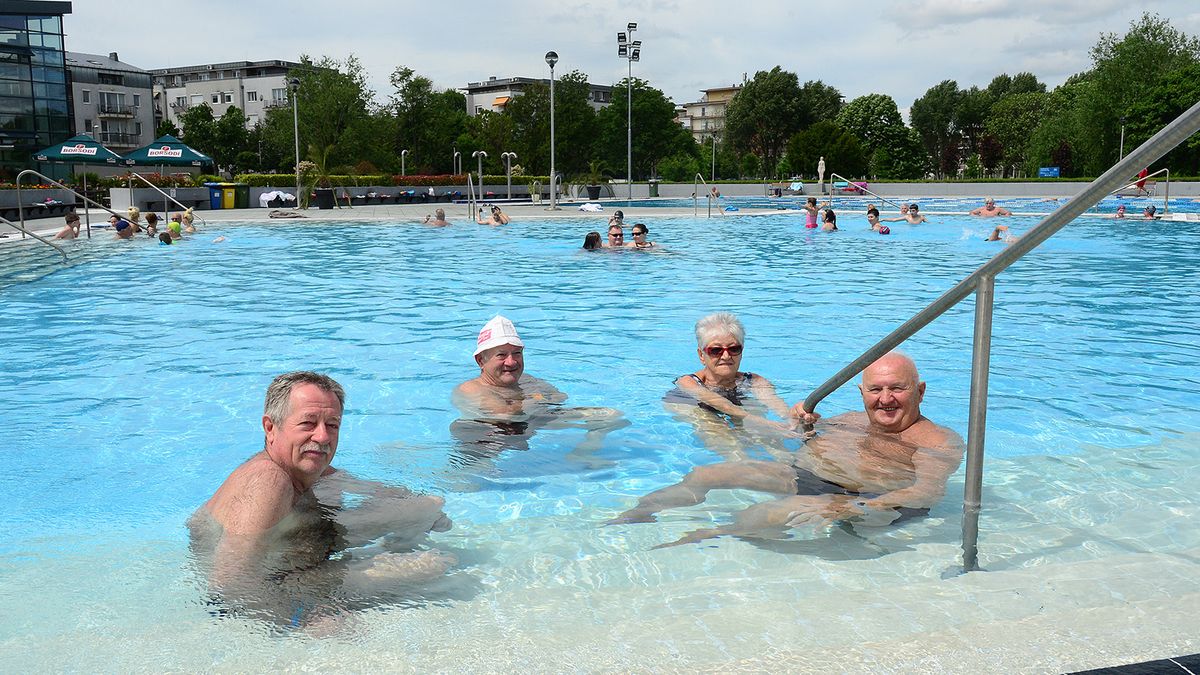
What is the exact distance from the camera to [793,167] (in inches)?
2859

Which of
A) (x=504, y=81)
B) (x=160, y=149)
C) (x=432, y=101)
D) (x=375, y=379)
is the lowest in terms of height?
(x=375, y=379)

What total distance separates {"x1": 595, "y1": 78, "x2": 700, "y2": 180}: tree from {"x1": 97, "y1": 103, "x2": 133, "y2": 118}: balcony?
4642 cm

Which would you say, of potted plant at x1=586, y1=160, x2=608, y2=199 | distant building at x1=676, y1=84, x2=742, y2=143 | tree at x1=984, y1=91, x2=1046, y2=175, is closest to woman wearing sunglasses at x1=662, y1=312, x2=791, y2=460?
potted plant at x1=586, y1=160, x2=608, y2=199

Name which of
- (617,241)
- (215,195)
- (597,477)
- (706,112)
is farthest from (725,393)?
(706,112)

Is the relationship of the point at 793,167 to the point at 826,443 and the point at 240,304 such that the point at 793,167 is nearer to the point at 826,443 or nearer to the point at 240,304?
the point at 240,304

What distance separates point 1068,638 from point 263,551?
2.64m

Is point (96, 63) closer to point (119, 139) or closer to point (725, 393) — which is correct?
point (119, 139)

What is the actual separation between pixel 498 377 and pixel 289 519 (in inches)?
101

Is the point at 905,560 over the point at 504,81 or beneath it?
beneath

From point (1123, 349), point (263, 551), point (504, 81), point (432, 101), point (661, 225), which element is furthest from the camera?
Answer: point (504, 81)

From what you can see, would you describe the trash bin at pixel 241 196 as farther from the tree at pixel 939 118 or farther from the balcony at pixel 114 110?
the tree at pixel 939 118

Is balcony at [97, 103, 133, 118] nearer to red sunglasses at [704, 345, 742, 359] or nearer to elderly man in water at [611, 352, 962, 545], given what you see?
red sunglasses at [704, 345, 742, 359]

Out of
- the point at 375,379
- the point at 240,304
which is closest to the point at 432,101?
the point at 240,304

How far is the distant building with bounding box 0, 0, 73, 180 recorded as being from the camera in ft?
158
